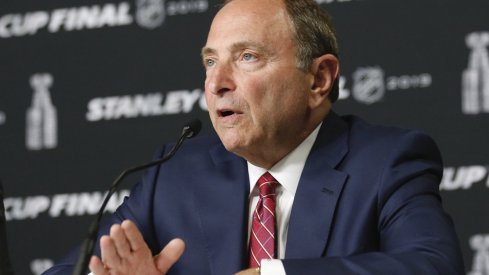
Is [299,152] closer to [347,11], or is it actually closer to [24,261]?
[347,11]

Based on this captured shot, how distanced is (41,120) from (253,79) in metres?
1.46

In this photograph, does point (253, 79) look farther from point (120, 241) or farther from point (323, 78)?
point (120, 241)

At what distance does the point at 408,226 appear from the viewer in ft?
6.11

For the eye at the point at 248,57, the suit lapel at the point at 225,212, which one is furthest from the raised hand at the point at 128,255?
the eye at the point at 248,57

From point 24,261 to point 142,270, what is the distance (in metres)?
1.57

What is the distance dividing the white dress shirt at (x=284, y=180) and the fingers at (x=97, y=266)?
433mm

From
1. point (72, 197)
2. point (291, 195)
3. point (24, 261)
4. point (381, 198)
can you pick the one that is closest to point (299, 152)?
point (291, 195)

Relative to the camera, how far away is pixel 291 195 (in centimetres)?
207

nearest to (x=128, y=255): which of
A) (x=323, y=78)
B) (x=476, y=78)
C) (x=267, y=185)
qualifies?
(x=267, y=185)

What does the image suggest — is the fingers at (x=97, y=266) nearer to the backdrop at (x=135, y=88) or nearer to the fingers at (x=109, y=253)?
the fingers at (x=109, y=253)

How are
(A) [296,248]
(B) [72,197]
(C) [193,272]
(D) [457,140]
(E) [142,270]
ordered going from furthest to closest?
(B) [72,197] → (D) [457,140] → (C) [193,272] → (A) [296,248] → (E) [142,270]

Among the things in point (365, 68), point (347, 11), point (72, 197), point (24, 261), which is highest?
point (347, 11)

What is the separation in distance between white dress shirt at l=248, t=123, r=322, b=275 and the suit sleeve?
0.71 feet

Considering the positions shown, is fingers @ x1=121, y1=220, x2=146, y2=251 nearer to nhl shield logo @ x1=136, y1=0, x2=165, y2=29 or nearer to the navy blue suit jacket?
the navy blue suit jacket
